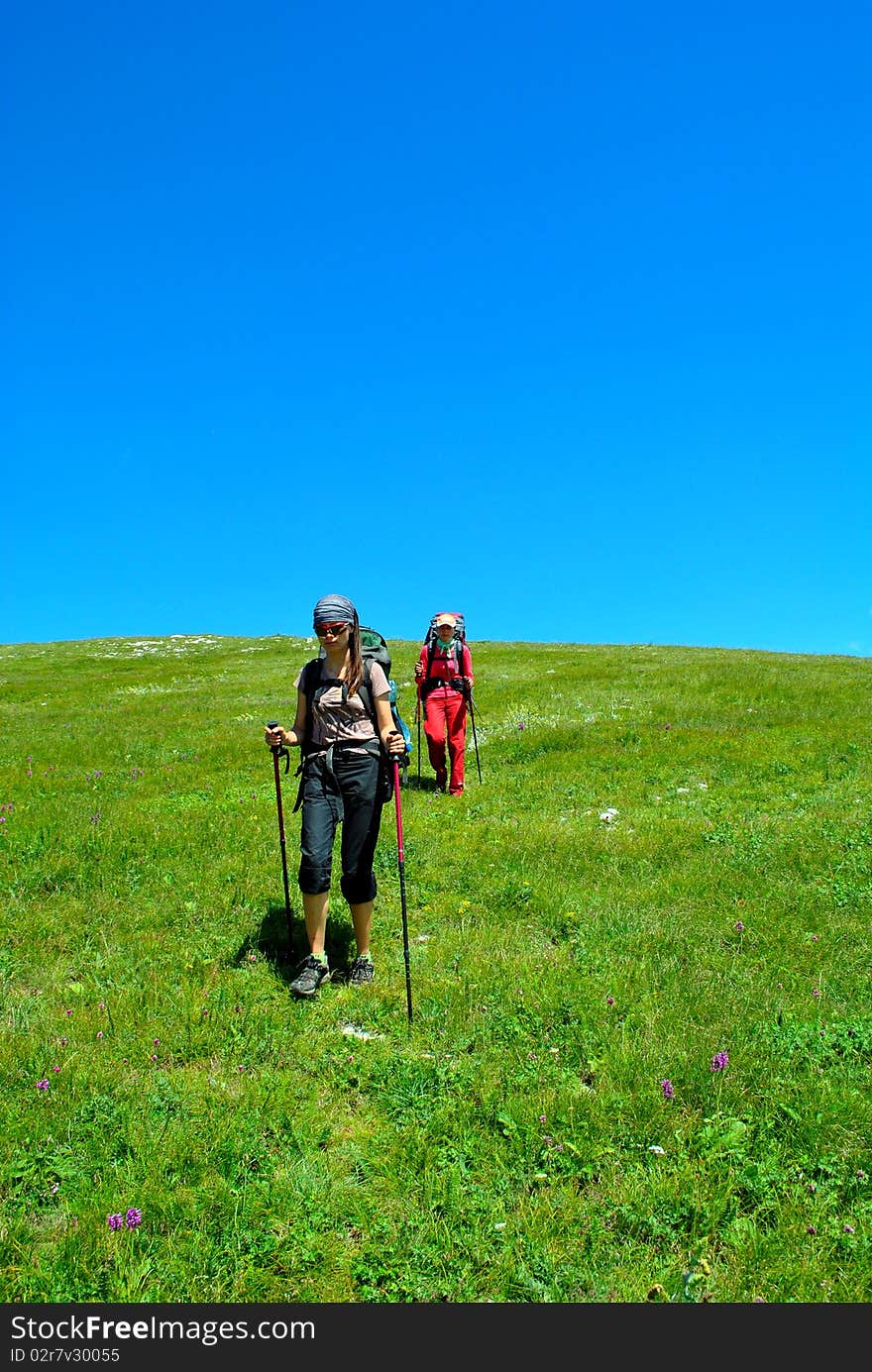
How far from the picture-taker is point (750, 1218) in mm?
4848

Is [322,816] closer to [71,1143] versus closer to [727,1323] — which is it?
[71,1143]

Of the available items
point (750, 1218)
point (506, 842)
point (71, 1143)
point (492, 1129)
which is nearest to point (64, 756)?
point (506, 842)

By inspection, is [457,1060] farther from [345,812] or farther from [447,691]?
[447,691]

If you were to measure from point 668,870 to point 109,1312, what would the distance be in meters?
8.04

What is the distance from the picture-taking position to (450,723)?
15.8m

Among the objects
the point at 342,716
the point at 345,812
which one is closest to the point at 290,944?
the point at 345,812

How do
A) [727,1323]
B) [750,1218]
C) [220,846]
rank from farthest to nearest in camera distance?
[220,846]
[750,1218]
[727,1323]

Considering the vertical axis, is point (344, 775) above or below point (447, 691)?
below

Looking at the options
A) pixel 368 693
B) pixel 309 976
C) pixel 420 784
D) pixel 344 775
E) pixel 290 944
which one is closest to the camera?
pixel 309 976

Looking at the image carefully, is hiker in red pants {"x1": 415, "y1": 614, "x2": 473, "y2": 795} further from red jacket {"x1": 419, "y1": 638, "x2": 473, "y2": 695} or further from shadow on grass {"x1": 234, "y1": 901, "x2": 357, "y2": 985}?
shadow on grass {"x1": 234, "y1": 901, "x2": 357, "y2": 985}

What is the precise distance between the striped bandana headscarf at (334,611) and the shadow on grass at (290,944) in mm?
3234

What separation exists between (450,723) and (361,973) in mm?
8086

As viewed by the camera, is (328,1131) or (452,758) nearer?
(328,1131)

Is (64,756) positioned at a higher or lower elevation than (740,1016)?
higher
